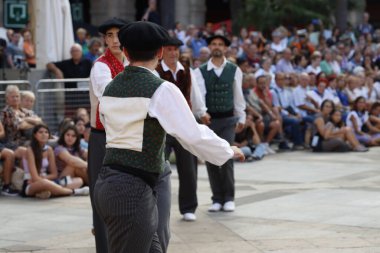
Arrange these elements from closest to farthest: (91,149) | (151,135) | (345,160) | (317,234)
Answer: (151,135) → (91,149) → (317,234) → (345,160)

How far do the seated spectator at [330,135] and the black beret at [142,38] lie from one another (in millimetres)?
12142

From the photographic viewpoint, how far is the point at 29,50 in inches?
720

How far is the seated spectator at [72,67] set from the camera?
1505cm

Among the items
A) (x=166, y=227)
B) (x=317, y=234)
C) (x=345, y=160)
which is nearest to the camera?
(x=166, y=227)

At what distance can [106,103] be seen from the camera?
16.9ft

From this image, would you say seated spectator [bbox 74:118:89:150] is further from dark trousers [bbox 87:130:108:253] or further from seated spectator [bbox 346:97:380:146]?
seated spectator [bbox 346:97:380:146]

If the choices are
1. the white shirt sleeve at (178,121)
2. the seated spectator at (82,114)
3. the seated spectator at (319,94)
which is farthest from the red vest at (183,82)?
Result: the seated spectator at (319,94)

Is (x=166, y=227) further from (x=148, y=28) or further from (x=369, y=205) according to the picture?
(x=369, y=205)

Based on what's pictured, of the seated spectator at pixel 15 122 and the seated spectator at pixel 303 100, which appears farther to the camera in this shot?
the seated spectator at pixel 303 100

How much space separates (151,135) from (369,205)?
18.8ft

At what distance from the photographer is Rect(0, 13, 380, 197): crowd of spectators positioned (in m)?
12.1

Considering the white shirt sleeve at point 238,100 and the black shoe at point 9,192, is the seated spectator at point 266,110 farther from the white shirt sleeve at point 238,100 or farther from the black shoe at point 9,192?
the white shirt sleeve at point 238,100

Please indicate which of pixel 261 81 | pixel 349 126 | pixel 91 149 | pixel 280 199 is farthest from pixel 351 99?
pixel 91 149

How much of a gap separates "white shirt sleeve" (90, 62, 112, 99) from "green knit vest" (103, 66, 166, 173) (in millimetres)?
1631
